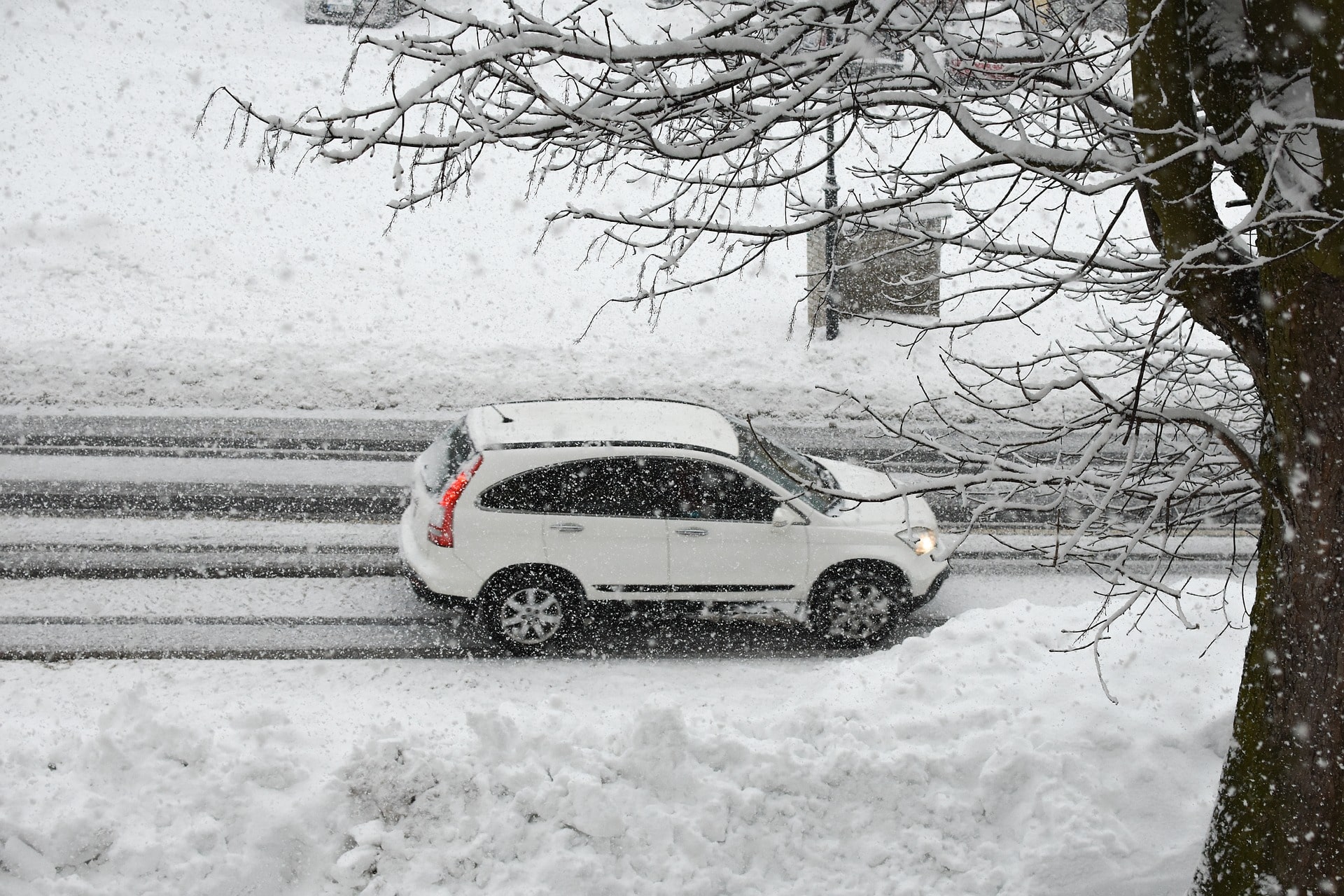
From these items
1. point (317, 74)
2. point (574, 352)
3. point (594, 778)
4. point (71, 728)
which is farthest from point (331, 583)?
point (317, 74)

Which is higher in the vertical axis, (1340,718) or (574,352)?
(574,352)

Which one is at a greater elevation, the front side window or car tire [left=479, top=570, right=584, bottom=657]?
the front side window

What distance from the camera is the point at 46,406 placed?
13.3 metres

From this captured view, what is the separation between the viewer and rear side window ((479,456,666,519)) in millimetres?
8188

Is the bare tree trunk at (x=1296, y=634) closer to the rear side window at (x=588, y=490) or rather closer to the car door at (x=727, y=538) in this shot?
the car door at (x=727, y=538)

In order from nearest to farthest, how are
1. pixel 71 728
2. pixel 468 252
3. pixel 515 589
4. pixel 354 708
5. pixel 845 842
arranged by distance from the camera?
pixel 845 842
pixel 71 728
pixel 354 708
pixel 515 589
pixel 468 252

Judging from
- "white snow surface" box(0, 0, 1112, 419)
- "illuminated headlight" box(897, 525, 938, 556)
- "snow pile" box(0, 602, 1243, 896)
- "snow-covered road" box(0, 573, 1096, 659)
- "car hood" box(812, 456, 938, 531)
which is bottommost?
→ "snow pile" box(0, 602, 1243, 896)

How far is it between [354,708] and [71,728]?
163 centimetres

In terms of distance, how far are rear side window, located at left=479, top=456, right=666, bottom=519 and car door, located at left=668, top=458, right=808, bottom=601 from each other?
0.19m

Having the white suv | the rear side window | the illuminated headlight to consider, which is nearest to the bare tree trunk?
the white suv

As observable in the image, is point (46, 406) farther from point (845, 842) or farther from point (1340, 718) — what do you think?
point (1340, 718)

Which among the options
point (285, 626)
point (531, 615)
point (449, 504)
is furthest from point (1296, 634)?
point (285, 626)

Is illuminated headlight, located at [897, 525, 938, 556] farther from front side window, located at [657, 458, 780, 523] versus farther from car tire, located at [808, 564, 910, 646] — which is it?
front side window, located at [657, 458, 780, 523]

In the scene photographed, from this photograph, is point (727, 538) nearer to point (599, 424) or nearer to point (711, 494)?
point (711, 494)
